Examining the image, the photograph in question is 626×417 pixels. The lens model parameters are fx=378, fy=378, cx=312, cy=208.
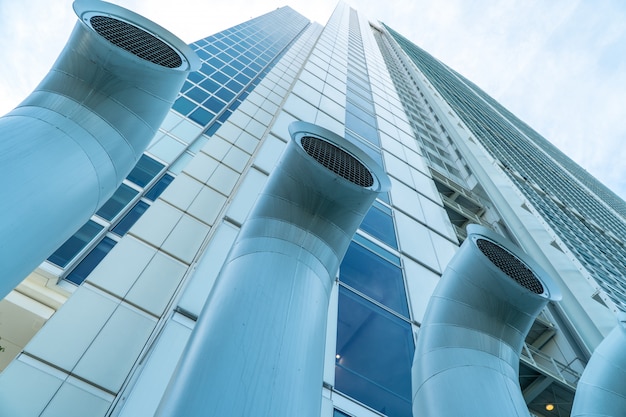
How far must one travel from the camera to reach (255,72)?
935 inches

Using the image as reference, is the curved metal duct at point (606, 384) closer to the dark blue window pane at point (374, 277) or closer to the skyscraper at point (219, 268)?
the skyscraper at point (219, 268)

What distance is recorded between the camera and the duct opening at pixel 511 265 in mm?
4996

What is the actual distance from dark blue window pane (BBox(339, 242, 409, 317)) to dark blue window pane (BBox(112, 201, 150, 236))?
410cm

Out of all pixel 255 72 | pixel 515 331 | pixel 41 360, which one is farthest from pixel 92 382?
pixel 255 72

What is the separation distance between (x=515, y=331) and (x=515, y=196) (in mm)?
11617

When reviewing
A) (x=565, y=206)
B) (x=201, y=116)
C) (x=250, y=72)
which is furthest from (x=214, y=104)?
(x=565, y=206)

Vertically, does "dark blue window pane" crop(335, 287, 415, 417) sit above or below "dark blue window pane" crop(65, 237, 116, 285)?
above

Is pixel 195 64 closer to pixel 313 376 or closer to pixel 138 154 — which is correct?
pixel 138 154

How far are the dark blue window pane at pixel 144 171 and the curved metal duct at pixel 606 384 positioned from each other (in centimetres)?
891

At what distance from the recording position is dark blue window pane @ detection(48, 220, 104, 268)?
5798mm

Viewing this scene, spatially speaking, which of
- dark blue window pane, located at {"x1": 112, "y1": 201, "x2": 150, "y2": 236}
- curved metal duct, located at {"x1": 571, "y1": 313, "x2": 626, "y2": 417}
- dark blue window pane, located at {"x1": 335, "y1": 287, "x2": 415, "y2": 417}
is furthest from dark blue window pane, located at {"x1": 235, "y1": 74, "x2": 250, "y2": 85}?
curved metal duct, located at {"x1": 571, "y1": 313, "x2": 626, "y2": 417}

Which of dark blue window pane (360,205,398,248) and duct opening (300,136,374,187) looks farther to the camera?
dark blue window pane (360,205,398,248)

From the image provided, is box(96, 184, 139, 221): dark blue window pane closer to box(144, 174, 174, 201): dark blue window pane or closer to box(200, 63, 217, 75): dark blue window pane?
box(144, 174, 174, 201): dark blue window pane

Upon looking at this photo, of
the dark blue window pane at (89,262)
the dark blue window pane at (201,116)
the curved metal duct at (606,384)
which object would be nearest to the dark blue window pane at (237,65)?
the dark blue window pane at (201,116)
